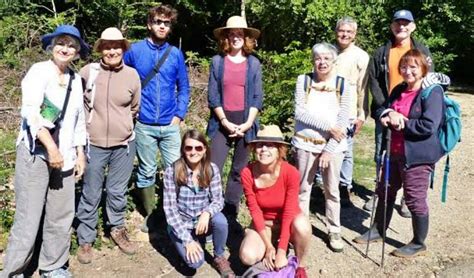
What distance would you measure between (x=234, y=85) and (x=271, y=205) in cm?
119

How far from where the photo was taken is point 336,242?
16.2 feet

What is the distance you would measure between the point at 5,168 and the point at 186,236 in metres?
2.73

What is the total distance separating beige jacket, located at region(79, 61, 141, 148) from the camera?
4312 millimetres

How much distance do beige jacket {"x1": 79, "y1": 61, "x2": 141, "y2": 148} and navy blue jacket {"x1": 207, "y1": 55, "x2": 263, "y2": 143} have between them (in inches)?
29.1

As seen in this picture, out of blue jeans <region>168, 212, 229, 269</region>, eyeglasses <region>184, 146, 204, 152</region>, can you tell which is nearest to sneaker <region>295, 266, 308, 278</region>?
blue jeans <region>168, 212, 229, 269</region>

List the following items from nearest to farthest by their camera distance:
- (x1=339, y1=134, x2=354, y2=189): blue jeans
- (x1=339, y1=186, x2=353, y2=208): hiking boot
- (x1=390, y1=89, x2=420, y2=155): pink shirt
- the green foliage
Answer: (x1=390, y1=89, x2=420, y2=155): pink shirt < (x1=339, y1=134, x2=354, y2=189): blue jeans < (x1=339, y1=186, x2=353, y2=208): hiking boot < the green foliage

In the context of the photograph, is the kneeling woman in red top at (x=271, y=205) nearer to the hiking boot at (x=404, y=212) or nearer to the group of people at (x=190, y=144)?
the group of people at (x=190, y=144)

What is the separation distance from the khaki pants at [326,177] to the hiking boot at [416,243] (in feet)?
2.00

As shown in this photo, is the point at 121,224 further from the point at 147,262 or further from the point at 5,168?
the point at 5,168

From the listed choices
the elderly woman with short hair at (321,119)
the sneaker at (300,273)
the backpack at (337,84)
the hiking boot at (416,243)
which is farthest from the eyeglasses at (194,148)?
the hiking boot at (416,243)

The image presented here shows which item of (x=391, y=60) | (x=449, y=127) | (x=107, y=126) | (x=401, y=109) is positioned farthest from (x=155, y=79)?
(x=449, y=127)

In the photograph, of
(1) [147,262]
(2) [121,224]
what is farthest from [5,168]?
(1) [147,262]

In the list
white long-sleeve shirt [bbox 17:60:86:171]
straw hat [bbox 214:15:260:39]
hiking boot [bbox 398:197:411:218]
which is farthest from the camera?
hiking boot [bbox 398:197:411:218]

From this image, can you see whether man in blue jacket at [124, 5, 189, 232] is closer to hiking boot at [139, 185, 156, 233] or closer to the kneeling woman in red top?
hiking boot at [139, 185, 156, 233]
